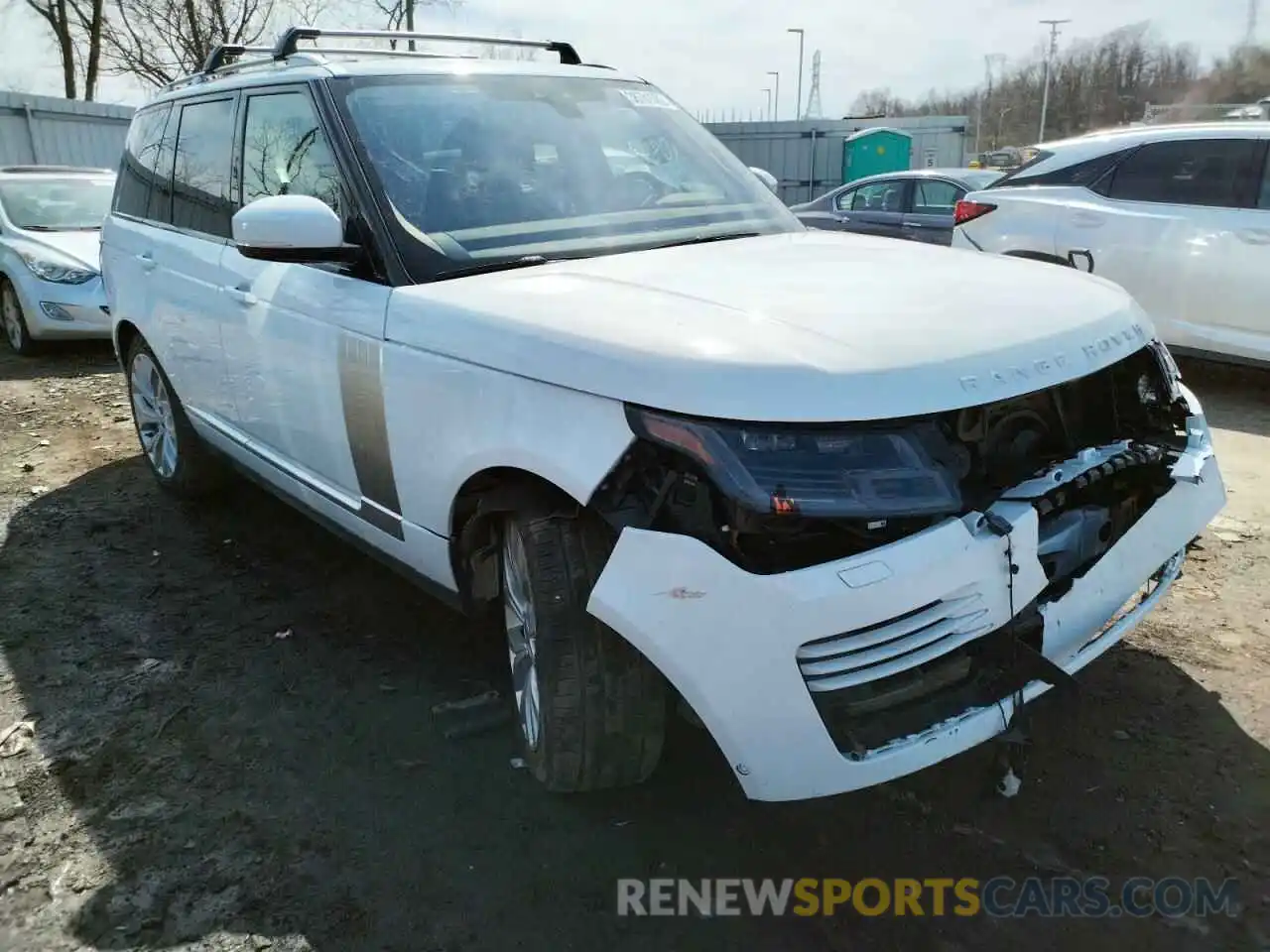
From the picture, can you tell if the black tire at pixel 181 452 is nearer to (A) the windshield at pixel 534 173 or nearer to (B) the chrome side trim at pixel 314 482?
(B) the chrome side trim at pixel 314 482

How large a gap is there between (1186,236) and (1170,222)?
0.14 metres

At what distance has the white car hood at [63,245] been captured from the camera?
8.42m

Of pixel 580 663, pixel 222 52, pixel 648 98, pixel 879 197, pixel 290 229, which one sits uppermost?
pixel 222 52

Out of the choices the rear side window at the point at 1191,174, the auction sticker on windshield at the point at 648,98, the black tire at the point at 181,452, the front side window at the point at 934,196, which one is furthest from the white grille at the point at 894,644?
the front side window at the point at 934,196

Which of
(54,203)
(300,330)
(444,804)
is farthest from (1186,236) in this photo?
(54,203)

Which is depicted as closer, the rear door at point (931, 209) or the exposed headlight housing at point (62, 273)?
the exposed headlight housing at point (62, 273)

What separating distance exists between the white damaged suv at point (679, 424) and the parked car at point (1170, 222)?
Answer: 13.0ft

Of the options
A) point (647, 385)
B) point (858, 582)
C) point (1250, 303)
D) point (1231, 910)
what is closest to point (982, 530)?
point (858, 582)

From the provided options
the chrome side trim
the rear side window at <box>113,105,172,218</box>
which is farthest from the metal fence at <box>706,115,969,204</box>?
the chrome side trim

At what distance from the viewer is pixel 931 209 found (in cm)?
1056

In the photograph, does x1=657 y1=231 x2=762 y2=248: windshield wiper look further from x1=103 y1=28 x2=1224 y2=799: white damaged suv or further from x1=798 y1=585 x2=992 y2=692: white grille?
x1=798 y1=585 x2=992 y2=692: white grille

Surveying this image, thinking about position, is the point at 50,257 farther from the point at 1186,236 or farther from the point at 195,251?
the point at 1186,236

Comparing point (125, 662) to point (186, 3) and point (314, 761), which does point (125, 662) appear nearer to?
point (314, 761)

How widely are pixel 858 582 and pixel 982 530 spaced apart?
320 mm
